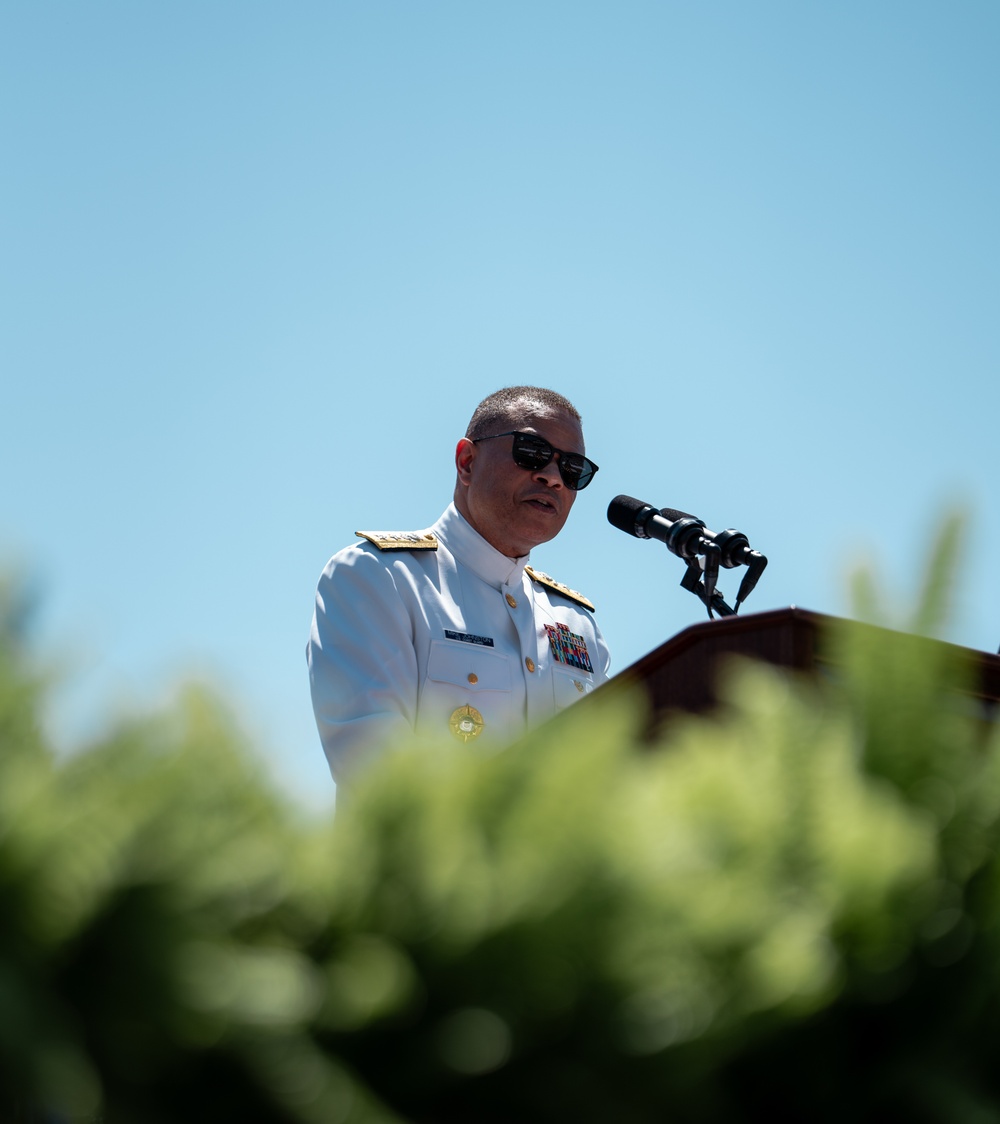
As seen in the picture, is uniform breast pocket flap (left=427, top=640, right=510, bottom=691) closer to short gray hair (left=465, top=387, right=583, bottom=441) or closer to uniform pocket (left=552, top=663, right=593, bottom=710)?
uniform pocket (left=552, top=663, right=593, bottom=710)

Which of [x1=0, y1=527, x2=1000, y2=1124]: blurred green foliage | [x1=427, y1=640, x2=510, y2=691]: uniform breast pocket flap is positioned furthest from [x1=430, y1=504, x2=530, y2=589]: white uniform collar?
[x1=0, y1=527, x2=1000, y2=1124]: blurred green foliage

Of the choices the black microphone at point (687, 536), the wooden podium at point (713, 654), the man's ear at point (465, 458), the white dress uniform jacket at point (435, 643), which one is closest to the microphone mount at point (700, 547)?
the black microphone at point (687, 536)

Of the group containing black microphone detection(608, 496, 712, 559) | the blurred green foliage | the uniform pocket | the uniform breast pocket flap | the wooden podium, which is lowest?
the uniform pocket

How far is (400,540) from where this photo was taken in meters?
4.61

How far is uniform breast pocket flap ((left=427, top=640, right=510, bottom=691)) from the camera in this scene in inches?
167

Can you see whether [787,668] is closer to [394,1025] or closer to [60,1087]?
[394,1025]

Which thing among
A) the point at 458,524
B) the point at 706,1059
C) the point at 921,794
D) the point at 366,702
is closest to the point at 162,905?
the point at 706,1059

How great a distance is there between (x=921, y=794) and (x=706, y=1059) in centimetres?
16

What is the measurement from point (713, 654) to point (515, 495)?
3261mm

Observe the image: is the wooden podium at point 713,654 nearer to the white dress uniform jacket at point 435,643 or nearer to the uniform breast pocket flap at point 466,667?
the white dress uniform jacket at point 435,643

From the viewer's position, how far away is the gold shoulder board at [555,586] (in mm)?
5207

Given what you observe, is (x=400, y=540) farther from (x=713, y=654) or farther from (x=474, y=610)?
(x=713, y=654)

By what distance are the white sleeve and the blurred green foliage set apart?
308 centimetres

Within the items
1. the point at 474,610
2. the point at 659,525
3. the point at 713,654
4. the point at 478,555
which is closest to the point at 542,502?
the point at 478,555
